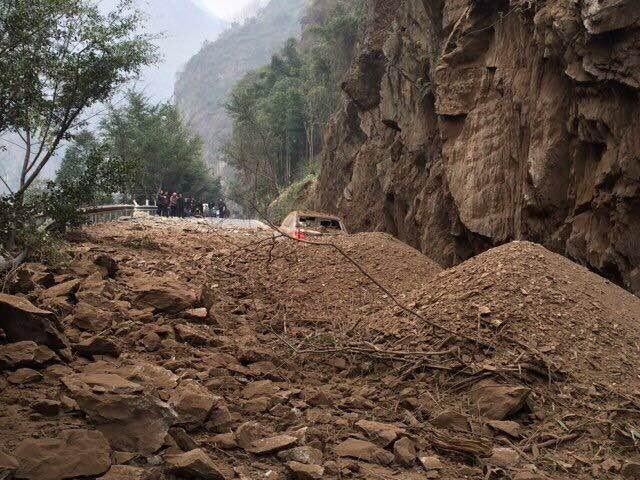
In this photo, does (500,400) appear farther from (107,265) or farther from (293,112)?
(293,112)

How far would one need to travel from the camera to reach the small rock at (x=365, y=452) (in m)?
3.43

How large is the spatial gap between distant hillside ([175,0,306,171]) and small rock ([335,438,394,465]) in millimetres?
110735

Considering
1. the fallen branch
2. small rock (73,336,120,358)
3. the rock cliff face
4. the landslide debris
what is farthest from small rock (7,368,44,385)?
the rock cliff face

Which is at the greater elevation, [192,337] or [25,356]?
[25,356]

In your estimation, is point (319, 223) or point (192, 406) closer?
point (192, 406)

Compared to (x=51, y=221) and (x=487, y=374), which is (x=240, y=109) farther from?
(x=487, y=374)

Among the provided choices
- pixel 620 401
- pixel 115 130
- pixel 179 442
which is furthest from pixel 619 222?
pixel 115 130

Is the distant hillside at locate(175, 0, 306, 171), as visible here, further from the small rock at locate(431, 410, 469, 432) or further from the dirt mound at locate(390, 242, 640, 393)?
the small rock at locate(431, 410, 469, 432)

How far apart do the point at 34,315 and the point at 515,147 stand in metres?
9.15

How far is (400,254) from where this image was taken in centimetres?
990

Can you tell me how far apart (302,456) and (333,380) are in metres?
1.76

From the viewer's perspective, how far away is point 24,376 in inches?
148

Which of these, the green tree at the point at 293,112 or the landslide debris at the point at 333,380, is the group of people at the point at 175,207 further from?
the landslide debris at the point at 333,380

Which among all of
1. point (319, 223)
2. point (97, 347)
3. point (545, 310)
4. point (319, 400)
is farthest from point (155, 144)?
point (319, 400)
